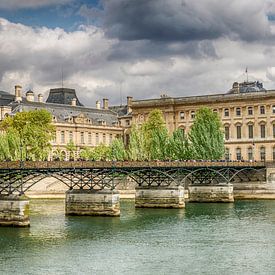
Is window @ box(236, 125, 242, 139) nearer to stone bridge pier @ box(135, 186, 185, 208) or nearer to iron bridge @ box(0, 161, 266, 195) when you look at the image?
iron bridge @ box(0, 161, 266, 195)

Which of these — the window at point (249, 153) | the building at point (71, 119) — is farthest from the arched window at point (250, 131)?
the building at point (71, 119)

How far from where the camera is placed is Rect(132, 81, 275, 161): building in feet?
383

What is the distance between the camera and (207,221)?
2459 inches

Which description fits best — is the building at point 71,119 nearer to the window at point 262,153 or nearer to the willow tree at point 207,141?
the willow tree at point 207,141

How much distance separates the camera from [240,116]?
11969 cm

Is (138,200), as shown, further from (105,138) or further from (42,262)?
(105,138)

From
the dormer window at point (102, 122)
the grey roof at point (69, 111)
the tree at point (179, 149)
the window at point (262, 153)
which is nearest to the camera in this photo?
the tree at point (179, 149)

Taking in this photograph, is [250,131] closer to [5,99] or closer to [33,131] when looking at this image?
[33,131]

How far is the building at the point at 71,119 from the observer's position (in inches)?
5021

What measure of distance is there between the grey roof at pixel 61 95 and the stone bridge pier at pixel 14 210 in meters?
92.1

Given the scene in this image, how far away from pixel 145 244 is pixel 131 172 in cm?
2210

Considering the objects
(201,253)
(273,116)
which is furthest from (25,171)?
(273,116)

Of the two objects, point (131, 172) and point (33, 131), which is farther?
point (33, 131)

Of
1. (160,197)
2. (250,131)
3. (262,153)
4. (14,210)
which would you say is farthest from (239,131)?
(14,210)
